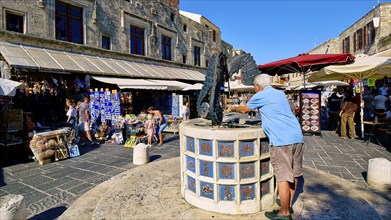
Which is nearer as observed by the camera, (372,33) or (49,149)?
(49,149)

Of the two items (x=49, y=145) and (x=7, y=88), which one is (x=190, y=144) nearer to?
(x=49, y=145)

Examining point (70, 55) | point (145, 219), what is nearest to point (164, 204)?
point (145, 219)

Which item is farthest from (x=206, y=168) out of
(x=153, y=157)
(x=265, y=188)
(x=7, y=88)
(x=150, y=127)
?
(x=7, y=88)

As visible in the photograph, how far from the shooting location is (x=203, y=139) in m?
2.77

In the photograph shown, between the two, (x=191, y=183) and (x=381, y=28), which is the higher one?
(x=381, y=28)

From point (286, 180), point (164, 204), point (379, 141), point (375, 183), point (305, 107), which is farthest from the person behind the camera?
point (305, 107)

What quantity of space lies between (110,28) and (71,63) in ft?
14.0

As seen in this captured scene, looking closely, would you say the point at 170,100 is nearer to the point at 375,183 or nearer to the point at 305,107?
the point at 305,107

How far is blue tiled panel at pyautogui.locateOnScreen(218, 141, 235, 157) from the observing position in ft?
8.82

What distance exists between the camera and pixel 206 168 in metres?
2.79

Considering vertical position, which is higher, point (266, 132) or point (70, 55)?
point (70, 55)

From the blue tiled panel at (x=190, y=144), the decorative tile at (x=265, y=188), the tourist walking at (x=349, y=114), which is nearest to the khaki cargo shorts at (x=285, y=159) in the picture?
the decorative tile at (x=265, y=188)

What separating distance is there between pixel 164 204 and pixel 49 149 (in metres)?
4.59

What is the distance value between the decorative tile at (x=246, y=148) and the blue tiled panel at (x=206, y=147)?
381mm
